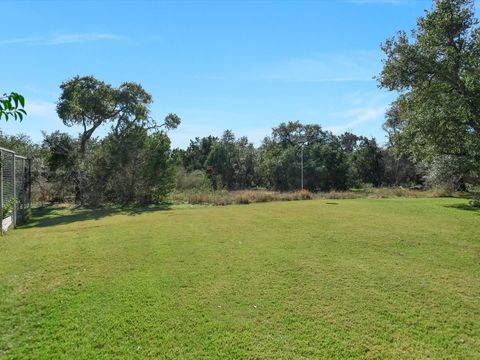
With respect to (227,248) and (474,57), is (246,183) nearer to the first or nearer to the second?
(474,57)

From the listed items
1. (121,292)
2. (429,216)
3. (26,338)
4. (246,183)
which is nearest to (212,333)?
(121,292)

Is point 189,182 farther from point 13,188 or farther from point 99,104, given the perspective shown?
point 13,188

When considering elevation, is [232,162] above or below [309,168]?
above

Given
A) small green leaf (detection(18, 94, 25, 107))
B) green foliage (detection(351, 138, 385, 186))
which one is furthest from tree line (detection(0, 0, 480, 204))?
green foliage (detection(351, 138, 385, 186))

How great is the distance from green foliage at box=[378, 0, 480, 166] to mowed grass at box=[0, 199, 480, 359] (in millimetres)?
6728

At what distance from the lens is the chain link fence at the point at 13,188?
9.77m

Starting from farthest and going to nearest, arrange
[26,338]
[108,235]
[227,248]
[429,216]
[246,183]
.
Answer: [246,183], [429,216], [108,235], [227,248], [26,338]

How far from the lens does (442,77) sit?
13.5m

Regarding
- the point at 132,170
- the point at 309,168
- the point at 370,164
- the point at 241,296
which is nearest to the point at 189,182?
the point at 132,170

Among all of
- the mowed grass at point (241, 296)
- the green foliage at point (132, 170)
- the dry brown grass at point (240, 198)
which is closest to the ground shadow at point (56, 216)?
the green foliage at point (132, 170)

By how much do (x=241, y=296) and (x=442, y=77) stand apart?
12627 millimetres

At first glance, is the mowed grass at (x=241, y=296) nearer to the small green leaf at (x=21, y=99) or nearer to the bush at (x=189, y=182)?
the small green leaf at (x=21, y=99)

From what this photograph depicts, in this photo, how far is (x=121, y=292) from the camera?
4938 millimetres

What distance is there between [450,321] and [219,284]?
9.75 feet
